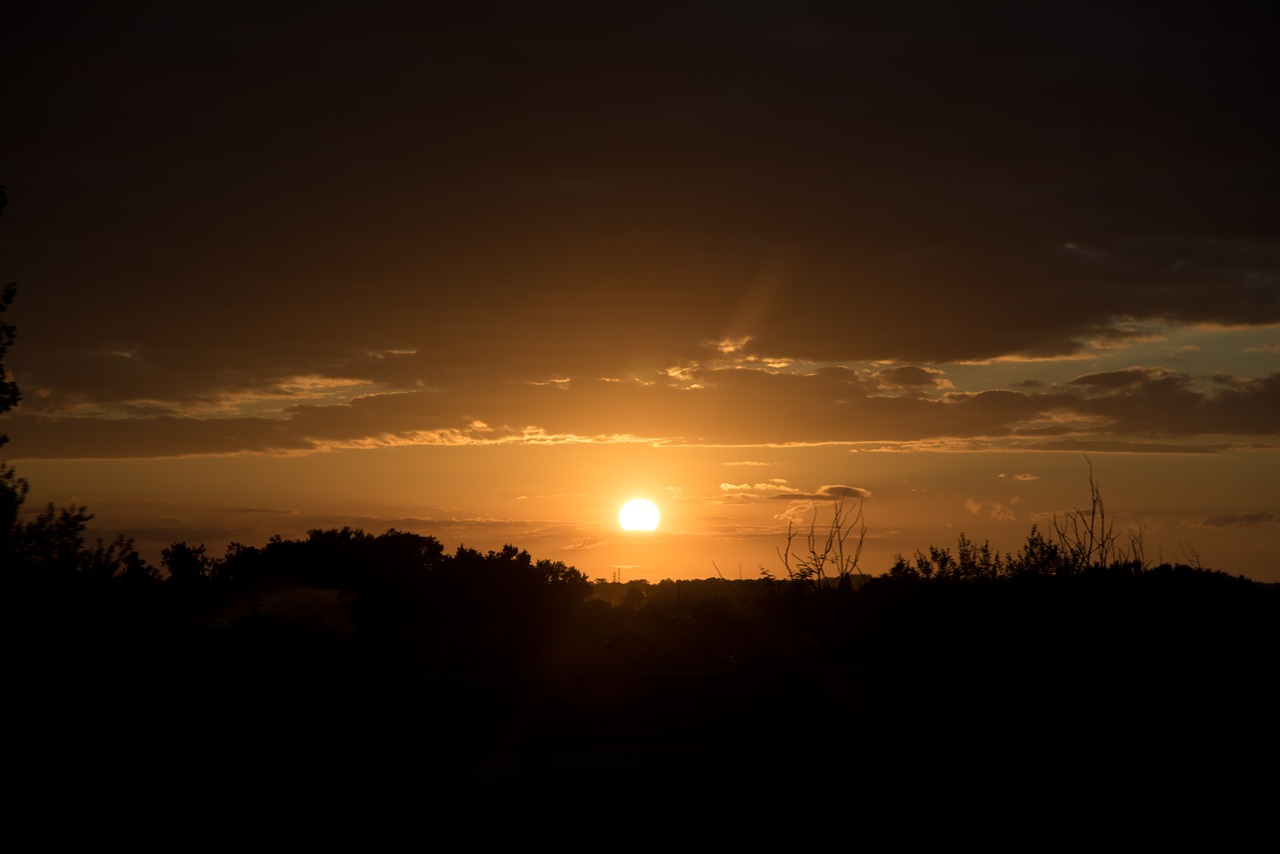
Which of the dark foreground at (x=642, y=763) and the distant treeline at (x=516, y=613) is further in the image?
the distant treeline at (x=516, y=613)

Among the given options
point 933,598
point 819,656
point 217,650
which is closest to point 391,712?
point 217,650

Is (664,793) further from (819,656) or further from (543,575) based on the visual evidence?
(543,575)

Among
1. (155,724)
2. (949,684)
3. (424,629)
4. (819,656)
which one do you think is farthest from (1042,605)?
(155,724)

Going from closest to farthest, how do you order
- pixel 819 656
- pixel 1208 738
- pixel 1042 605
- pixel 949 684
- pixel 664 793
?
pixel 664 793 < pixel 1208 738 < pixel 949 684 < pixel 819 656 < pixel 1042 605

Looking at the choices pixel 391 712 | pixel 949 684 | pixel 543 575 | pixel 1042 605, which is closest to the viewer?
pixel 391 712

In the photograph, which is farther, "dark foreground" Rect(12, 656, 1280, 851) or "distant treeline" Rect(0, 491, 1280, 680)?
"distant treeline" Rect(0, 491, 1280, 680)

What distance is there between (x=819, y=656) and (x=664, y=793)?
386 inches

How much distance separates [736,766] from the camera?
11.1 metres

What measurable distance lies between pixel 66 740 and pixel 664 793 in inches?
230

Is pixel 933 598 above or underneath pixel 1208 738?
above

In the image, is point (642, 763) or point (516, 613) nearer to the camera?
point (642, 763)

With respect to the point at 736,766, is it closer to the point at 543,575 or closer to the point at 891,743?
the point at 891,743

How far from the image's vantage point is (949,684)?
1461 cm

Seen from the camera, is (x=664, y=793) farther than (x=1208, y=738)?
No
